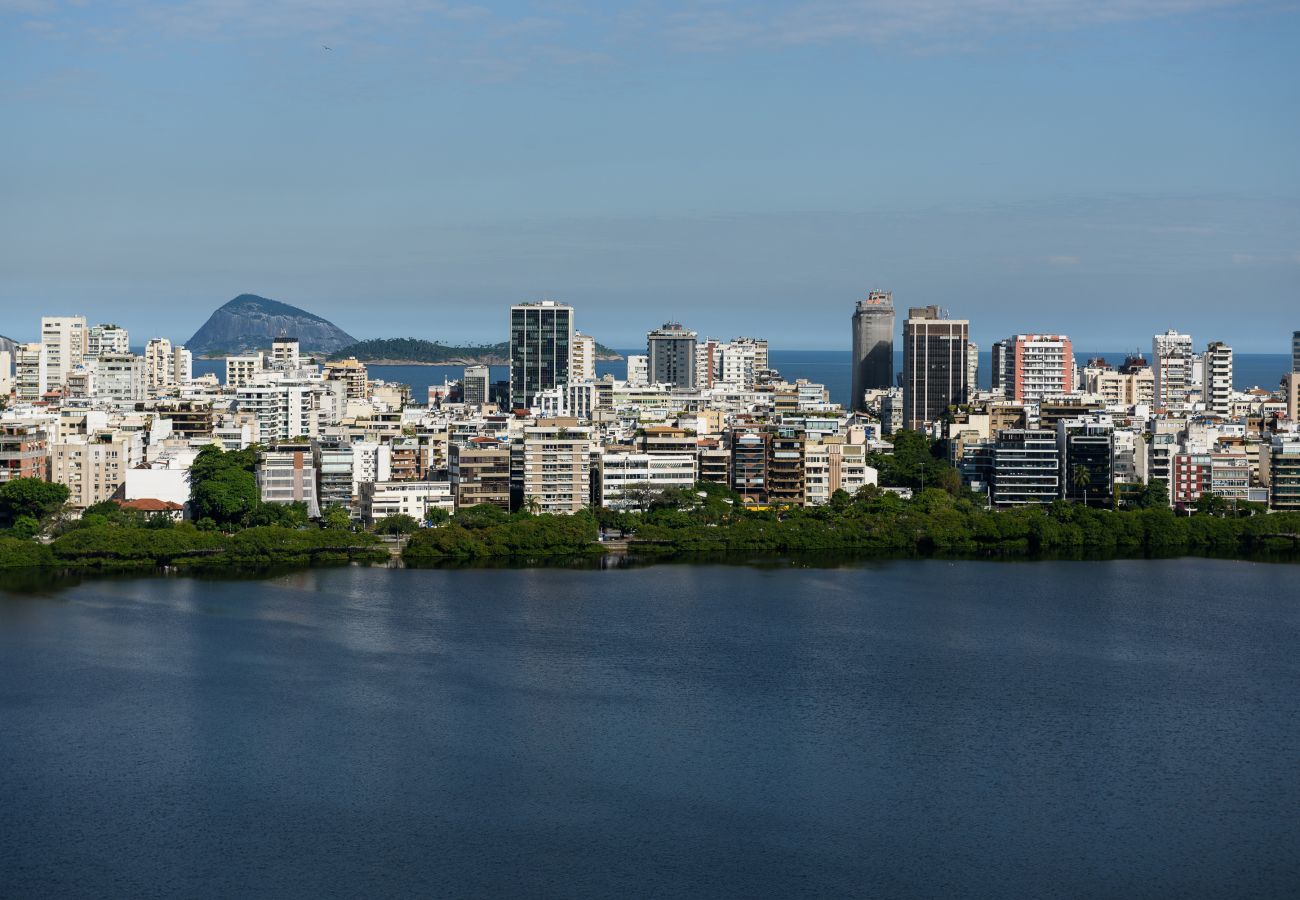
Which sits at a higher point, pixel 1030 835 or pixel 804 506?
pixel 804 506

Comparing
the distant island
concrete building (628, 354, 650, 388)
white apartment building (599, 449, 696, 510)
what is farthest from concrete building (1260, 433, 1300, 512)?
the distant island

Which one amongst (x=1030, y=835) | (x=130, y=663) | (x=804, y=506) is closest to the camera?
(x=1030, y=835)

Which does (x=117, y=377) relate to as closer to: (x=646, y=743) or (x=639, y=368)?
(x=639, y=368)

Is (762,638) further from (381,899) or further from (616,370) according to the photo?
(616,370)

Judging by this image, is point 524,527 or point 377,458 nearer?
point 524,527

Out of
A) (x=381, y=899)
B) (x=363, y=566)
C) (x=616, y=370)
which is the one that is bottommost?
(x=381, y=899)

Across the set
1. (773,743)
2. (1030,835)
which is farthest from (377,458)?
(1030,835)

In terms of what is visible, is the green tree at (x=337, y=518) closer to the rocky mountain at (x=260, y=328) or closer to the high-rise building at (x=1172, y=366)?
the high-rise building at (x=1172, y=366)
